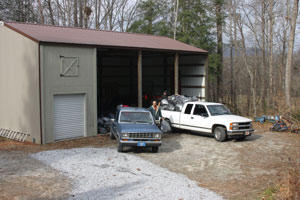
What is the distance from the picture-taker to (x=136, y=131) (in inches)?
529

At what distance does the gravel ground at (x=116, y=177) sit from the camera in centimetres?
880

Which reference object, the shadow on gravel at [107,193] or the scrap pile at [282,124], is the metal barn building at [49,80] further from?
the scrap pile at [282,124]

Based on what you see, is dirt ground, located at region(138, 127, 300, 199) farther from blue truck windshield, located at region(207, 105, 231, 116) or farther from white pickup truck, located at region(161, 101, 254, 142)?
blue truck windshield, located at region(207, 105, 231, 116)

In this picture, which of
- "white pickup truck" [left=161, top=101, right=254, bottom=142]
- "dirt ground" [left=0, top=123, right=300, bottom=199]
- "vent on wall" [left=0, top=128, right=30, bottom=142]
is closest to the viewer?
"dirt ground" [left=0, top=123, right=300, bottom=199]

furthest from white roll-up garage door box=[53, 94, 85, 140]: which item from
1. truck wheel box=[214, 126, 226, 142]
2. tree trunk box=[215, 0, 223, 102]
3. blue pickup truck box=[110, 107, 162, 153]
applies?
tree trunk box=[215, 0, 223, 102]

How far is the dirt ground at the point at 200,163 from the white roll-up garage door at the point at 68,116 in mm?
553

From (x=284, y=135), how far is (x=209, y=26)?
59.3ft

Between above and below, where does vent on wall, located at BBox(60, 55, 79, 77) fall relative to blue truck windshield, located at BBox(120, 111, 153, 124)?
above

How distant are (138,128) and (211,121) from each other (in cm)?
462

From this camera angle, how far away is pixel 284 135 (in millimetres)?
18781

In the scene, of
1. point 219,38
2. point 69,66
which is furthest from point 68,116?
point 219,38

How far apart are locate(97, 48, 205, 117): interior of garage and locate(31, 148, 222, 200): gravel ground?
11.8 meters

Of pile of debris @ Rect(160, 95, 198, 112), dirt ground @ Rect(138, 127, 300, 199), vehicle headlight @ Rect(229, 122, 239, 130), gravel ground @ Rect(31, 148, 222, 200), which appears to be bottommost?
dirt ground @ Rect(138, 127, 300, 199)

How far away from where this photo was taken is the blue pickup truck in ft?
44.0
